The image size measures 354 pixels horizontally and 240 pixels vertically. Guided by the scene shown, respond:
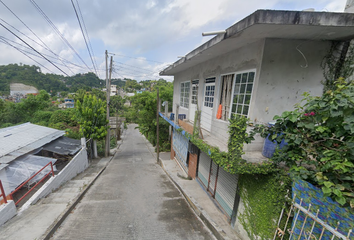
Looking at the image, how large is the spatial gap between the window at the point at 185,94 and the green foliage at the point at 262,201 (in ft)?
18.2

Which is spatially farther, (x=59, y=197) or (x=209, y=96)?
(x=209, y=96)

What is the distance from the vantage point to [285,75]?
11.9 feet

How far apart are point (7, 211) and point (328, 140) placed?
7910 millimetres

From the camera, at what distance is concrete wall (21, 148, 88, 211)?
5202mm

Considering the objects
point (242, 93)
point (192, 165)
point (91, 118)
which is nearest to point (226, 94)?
point (242, 93)

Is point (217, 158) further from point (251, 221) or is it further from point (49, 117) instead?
point (49, 117)

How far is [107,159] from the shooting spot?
1342 centimetres

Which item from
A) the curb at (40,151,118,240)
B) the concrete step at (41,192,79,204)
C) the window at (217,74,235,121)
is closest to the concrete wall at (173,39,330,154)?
the window at (217,74,235,121)

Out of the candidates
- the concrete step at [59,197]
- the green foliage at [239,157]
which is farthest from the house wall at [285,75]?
the concrete step at [59,197]

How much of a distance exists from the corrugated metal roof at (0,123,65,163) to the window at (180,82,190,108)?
941 cm

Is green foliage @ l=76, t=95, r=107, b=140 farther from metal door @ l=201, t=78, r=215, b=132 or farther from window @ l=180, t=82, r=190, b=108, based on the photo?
metal door @ l=201, t=78, r=215, b=132

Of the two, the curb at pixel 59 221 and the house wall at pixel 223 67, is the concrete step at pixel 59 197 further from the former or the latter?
the house wall at pixel 223 67

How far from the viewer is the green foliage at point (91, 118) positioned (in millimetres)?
11359

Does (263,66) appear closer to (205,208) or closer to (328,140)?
(328,140)
